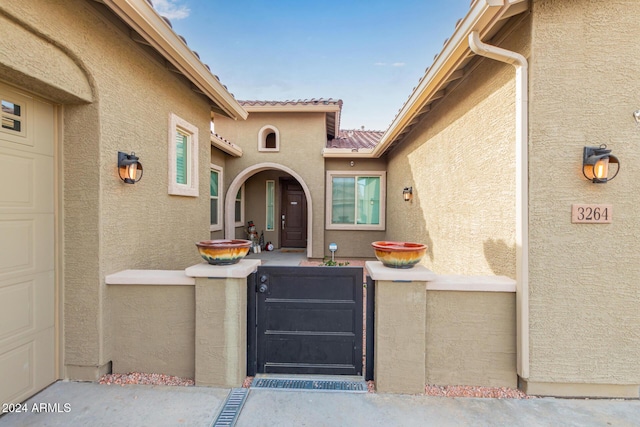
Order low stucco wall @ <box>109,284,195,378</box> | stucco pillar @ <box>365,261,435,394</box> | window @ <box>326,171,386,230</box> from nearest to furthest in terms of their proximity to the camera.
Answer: stucco pillar @ <box>365,261,435,394</box>, low stucco wall @ <box>109,284,195,378</box>, window @ <box>326,171,386,230</box>

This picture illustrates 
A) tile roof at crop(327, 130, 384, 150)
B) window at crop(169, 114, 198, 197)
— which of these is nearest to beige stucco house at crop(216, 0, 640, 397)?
window at crop(169, 114, 198, 197)

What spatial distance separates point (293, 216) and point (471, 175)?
8486 mm

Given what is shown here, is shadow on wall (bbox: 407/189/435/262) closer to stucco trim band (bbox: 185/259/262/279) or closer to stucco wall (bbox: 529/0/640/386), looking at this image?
stucco wall (bbox: 529/0/640/386)

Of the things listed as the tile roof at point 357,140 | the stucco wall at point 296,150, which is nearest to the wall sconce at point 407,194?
the stucco wall at point 296,150

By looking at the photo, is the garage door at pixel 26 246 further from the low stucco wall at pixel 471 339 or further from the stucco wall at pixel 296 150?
the stucco wall at pixel 296 150

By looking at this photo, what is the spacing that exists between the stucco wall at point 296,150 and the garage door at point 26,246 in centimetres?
664

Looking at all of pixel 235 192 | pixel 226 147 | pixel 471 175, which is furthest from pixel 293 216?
pixel 471 175

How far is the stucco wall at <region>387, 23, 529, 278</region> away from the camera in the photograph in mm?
3111

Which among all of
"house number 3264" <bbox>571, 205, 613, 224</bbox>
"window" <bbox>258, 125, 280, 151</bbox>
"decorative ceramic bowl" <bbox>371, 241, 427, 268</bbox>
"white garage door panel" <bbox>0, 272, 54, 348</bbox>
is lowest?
"white garage door panel" <bbox>0, 272, 54, 348</bbox>

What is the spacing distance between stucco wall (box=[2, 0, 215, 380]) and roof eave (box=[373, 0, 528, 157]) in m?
3.94

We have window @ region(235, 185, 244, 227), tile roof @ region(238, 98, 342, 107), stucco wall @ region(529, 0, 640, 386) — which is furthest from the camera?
Answer: window @ region(235, 185, 244, 227)

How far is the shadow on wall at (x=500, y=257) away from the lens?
3.01 m

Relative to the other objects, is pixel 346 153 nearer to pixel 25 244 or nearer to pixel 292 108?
pixel 292 108

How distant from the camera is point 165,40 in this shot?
325cm
